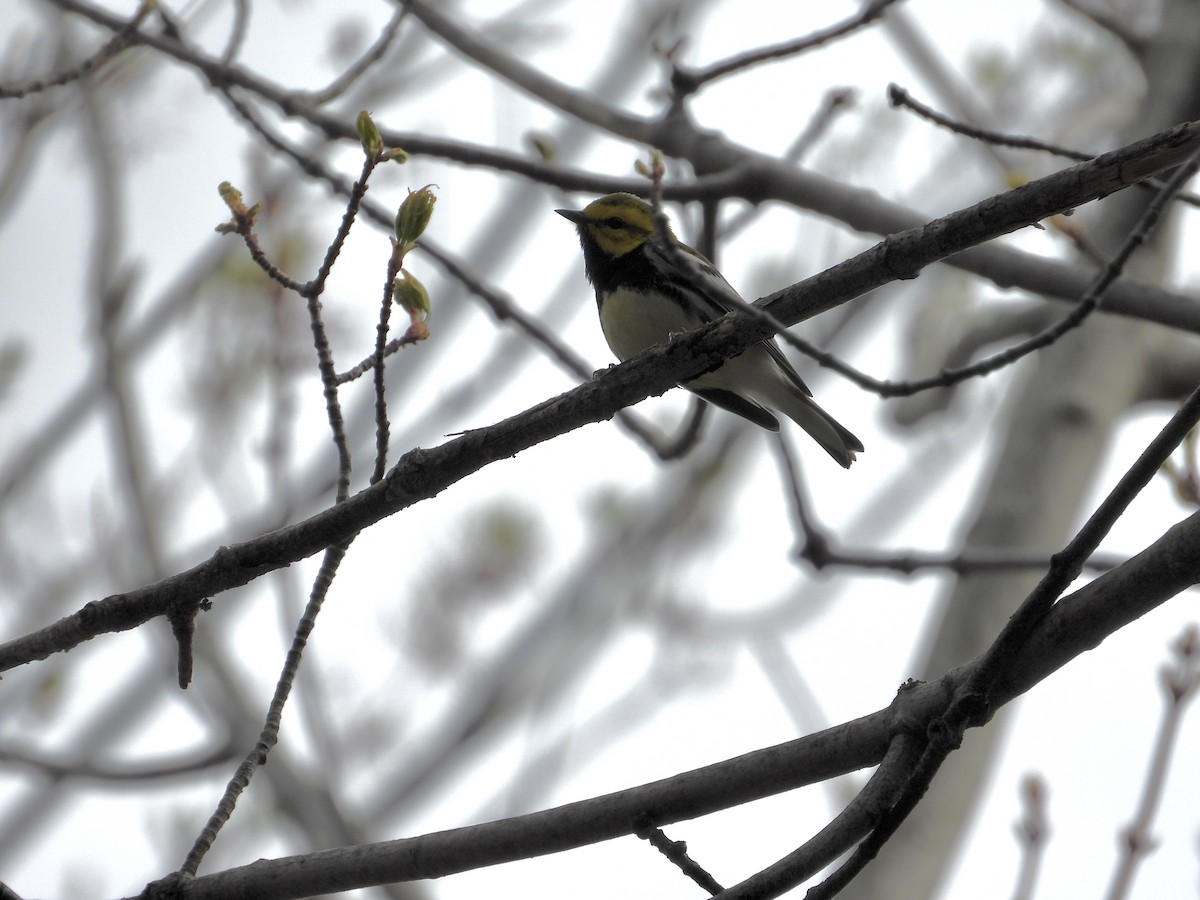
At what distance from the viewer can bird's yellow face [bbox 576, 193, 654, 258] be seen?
444cm

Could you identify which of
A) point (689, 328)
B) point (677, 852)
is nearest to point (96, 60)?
point (689, 328)

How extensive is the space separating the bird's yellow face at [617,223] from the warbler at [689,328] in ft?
0.08

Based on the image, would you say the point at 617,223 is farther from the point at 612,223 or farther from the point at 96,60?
the point at 96,60

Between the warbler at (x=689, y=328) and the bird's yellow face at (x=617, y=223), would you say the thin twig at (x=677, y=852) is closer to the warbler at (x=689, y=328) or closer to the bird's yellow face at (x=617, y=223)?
the warbler at (x=689, y=328)

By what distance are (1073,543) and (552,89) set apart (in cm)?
256

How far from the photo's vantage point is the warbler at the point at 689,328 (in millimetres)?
3979

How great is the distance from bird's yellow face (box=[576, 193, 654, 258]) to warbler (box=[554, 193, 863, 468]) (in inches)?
1.0

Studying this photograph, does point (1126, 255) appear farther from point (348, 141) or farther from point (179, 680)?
point (348, 141)

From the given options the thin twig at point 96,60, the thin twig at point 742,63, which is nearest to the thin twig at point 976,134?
the thin twig at point 742,63

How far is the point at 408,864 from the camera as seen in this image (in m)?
2.08

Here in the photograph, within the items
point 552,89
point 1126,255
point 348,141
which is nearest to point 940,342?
point 552,89

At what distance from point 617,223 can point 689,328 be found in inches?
35.0

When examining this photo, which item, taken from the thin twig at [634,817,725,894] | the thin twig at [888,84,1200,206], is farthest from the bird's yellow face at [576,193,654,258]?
the thin twig at [634,817,725,894]

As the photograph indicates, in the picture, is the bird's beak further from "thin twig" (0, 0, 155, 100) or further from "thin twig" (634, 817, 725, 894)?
"thin twig" (634, 817, 725, 894)
